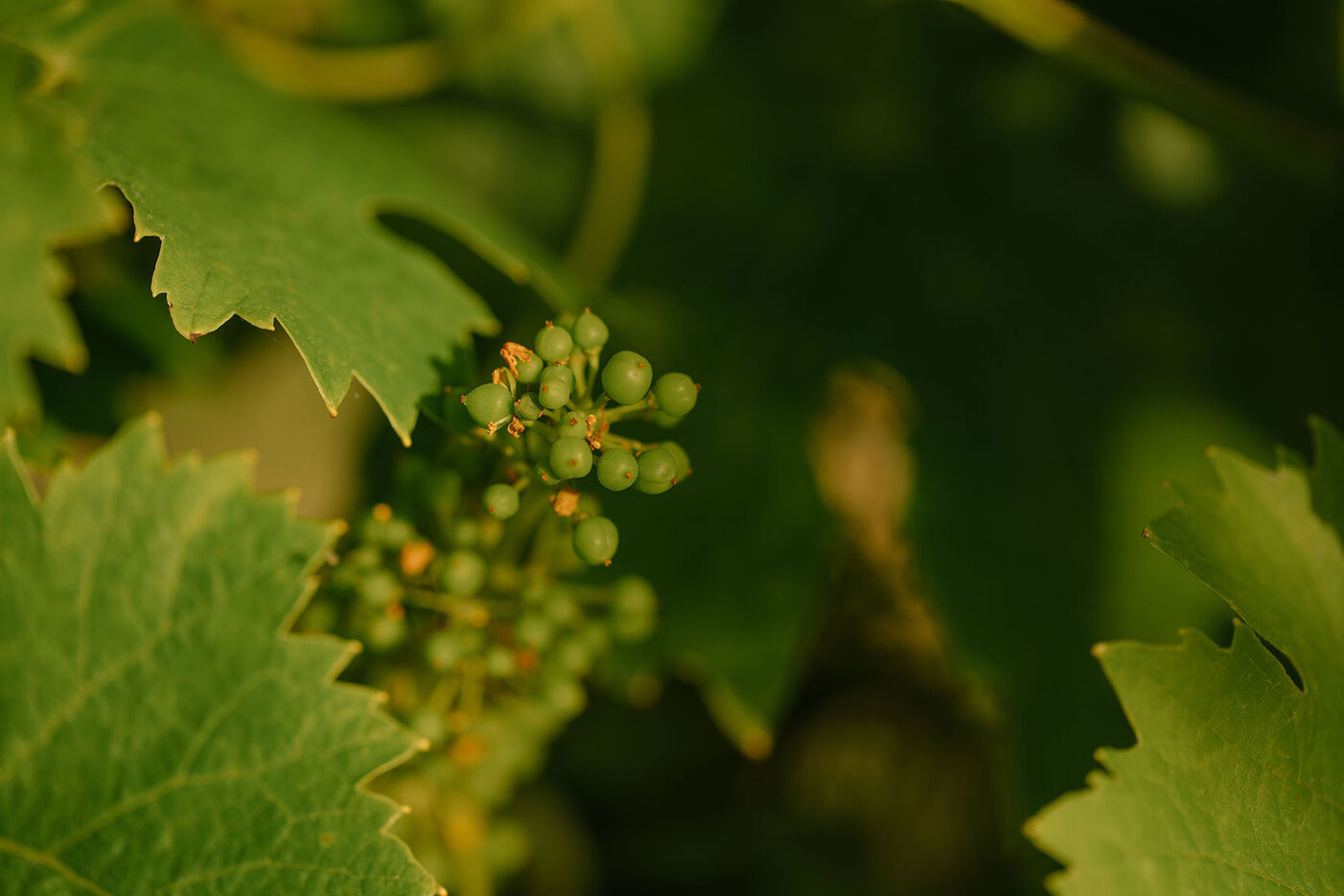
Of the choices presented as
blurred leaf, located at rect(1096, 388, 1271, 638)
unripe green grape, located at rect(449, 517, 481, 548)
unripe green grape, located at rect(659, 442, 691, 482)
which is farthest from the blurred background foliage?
unripe green grape, located at rect(659, 442, 691, 482)

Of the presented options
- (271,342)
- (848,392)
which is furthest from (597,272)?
(271,342)

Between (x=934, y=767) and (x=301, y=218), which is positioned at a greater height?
(x=301, y=218)

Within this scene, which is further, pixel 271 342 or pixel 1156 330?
pixel 271 342

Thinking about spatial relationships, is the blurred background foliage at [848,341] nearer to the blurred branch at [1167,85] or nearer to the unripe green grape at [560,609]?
the blurred branch at [1167,85]

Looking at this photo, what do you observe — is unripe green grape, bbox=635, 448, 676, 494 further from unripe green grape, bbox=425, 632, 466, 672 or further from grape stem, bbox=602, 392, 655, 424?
unripe green grape, bbox=425, 632, 466, 672

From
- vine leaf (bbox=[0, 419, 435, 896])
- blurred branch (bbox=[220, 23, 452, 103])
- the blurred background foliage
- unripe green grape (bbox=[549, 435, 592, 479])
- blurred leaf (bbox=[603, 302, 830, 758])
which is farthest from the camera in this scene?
blurred branch (bbox=[220, 23, 452, 103])

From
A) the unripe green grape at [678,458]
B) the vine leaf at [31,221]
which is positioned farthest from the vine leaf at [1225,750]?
the vine leaf at [31,221]

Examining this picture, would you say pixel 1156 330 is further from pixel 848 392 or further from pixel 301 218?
pixel 301 218
